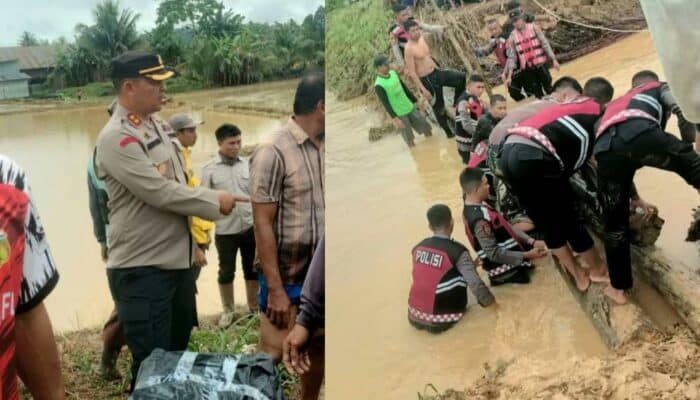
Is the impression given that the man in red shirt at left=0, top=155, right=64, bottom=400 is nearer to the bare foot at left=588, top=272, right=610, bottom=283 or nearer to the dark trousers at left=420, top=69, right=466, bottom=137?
the dark trousers at left=420, top=69, right=466, bottom=137

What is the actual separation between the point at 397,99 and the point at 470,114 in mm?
185

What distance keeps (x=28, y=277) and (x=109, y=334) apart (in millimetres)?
1451

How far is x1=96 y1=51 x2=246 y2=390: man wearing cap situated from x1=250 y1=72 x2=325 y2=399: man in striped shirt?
22cm

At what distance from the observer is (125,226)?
2420 millimetres

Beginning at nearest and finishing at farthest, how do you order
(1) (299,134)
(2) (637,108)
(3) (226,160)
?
(2) (637,108) → (1) (299,134) → (3) (226,160)

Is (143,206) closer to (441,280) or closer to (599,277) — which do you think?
(441,280)

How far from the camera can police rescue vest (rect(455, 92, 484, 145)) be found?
76.4 inches

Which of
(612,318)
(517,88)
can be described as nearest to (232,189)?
(517,88)

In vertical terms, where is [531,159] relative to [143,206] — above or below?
below

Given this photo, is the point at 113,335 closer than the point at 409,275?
No

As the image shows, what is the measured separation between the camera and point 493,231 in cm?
191

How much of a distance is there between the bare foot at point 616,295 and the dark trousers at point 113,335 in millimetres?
1896

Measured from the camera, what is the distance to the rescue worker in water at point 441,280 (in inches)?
74.4

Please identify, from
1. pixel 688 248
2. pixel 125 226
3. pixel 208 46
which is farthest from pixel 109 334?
pixel 688 248
